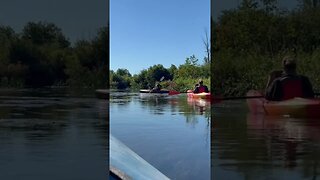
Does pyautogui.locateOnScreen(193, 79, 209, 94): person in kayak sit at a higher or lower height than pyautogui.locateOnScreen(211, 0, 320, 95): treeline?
lower

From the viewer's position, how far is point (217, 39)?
6.28 meters

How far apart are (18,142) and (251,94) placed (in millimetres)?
2871

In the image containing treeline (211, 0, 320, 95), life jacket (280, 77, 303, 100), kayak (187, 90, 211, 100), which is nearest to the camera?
life jacket (280, 77, 303, 100)

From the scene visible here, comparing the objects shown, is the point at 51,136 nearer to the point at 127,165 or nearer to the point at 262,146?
the point at 127,165

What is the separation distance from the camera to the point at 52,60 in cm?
597

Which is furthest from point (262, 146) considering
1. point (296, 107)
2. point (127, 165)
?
point (127, 165)

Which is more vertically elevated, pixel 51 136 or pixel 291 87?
pixel 291 87

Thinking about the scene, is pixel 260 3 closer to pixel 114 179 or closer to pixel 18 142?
pixel 114 179

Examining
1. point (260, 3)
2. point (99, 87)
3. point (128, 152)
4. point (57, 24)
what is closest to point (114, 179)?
point (128, 152)

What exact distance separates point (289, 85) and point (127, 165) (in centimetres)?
225

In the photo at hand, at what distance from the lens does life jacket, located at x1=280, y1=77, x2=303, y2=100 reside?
590cm

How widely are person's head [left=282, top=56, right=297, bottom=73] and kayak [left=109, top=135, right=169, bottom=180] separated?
2.12 meters

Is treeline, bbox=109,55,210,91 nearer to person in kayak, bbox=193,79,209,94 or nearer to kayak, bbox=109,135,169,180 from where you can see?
person in kayak, bbox=193,79,209,94

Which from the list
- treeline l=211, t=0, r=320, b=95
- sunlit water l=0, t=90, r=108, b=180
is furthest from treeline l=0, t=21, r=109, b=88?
treeline l=211, t=0, r=320, b=95
